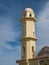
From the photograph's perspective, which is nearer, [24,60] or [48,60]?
[48,60]

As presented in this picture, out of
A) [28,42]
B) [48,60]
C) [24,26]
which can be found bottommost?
[48,60]

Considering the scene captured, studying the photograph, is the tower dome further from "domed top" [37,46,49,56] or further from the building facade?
"domed top" [37,46,49,56]

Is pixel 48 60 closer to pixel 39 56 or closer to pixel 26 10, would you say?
pixel 39 56

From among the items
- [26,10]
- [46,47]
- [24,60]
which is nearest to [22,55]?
[24,60]

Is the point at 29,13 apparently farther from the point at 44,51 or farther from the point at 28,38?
the point at 44,51

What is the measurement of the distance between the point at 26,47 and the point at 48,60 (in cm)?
453

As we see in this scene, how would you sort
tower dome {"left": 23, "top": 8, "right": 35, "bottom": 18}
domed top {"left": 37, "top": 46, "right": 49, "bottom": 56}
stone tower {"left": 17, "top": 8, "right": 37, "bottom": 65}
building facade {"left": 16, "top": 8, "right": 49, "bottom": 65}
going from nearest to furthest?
1. domed top {"left": 37, "top": 46, "right": 49, "bottom": 56}
2. building facade {"left": 16, "top": 8, "right": 49, "bottom": 65}
3. stone tower {"left": 17, "top": 8, "right": 37, "bottom": 65}
4. tower dome {"left": 23, "top": 8, "right": 35, "bottom": 18}

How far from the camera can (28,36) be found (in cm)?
3809

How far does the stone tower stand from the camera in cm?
3755

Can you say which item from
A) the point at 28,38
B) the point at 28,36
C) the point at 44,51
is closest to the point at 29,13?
the point at 28,36

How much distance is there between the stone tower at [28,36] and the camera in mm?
37550

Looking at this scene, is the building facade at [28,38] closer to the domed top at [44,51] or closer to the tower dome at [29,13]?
the tower dome at [29,13]

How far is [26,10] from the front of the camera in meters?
39.2

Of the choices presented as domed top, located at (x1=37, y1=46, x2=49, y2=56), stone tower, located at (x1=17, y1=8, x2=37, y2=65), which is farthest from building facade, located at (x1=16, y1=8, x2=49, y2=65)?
domed top, located at (x1=37, y1=46, x2=49, y2=56)
